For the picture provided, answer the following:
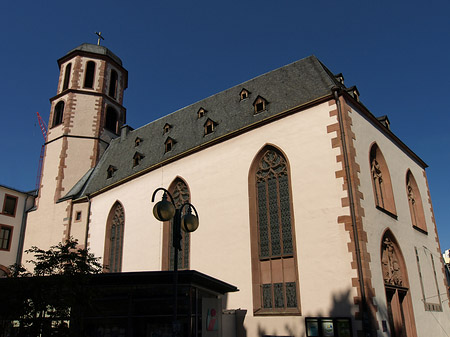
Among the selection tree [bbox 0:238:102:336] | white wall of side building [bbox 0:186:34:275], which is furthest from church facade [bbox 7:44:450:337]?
tree [bbox 0:238:102:336]

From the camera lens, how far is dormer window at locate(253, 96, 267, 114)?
1817 centimetres

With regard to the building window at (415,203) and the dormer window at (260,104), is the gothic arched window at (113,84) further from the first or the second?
the building window at (415,203)

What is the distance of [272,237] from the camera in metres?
15.6

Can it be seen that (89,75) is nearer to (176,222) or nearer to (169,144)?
(169,144)

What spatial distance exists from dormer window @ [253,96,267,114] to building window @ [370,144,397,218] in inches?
190

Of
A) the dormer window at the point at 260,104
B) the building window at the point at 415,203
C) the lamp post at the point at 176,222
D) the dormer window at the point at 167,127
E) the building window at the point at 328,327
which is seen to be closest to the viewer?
the lamp post at the point at 176,222

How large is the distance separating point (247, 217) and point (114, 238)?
941cm

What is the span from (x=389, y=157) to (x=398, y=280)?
5423 mm

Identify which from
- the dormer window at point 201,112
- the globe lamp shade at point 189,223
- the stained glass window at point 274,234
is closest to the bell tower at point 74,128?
the dormer window at point 201,112

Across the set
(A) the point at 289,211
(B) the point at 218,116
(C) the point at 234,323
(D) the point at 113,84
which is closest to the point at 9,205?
(D) the point at 113,84

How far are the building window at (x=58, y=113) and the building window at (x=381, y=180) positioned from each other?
21.4m

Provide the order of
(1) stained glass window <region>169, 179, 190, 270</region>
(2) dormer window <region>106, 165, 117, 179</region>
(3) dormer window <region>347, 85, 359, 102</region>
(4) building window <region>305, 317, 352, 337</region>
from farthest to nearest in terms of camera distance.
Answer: (2) dormer window <region>106, 165, 117, 179</region> → (1) stained glass window <region>169, 179, 190, 270</region> → (3) dormer window <region>347, 85, 359, 102</region> → (4) building window <region>305, 317, 352, 337</region>

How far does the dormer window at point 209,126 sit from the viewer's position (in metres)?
20.0

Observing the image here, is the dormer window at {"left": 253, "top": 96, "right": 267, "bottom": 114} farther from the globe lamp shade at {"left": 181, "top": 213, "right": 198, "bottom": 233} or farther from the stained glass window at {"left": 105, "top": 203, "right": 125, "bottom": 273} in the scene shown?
the globe lamp shade at {"left": 181, "top": 213, "right": 198, "bottom": 233}
